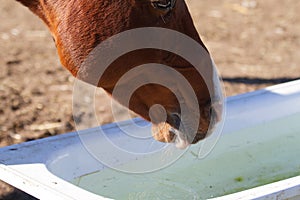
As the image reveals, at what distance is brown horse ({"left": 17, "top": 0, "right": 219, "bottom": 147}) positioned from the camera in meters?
2.01

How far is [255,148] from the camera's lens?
295 cm

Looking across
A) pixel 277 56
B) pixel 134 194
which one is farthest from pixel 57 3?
pixel 277 56

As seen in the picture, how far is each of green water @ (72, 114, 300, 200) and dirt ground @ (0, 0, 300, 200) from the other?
530 millimetres

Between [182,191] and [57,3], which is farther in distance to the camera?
[182,191]

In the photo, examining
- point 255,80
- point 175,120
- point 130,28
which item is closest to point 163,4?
point 130,28

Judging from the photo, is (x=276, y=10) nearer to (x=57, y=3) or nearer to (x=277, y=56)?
(x=277, y=56)

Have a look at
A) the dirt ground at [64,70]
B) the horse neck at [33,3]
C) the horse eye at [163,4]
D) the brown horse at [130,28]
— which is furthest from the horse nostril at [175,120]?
the dirt ground at [64,70]

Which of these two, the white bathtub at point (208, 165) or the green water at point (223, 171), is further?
the green water at point (223, 171)

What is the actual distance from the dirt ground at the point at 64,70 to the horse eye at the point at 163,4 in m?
1.25

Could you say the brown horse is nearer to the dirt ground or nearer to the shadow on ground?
the dirt ground

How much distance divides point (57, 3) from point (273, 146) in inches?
53.7

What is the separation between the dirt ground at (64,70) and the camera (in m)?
3.63

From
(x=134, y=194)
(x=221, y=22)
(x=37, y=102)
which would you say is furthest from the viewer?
(x=221, y=22)

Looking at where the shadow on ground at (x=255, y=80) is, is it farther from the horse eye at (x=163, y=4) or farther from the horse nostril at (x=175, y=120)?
the horse eye at (x=163, y=4)
